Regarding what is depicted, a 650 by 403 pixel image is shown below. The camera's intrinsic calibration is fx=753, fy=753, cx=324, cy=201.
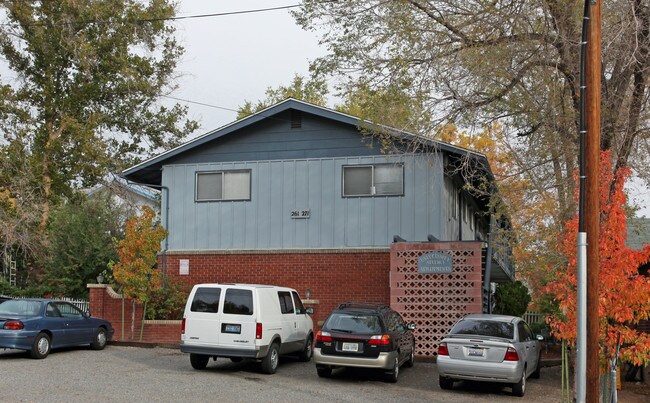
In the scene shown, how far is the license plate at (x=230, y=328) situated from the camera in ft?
52.1

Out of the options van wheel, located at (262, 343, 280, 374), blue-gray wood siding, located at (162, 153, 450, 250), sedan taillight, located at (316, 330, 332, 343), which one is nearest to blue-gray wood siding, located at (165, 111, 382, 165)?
blue-gray wood siding, located at (162, 153, 450, 250)

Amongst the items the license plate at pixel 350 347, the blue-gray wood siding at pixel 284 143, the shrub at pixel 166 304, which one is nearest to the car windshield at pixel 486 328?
the license plate at pixel 350 347

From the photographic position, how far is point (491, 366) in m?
14.3

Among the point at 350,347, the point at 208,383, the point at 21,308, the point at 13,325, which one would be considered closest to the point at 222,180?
the point at 21,308

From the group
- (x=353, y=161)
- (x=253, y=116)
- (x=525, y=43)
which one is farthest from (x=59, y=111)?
(x=525, y=43)

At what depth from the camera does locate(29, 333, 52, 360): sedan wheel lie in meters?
17.7

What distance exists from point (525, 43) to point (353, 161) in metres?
6.69

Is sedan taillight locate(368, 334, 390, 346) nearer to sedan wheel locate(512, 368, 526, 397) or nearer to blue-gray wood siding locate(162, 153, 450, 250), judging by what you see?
sedan wheel locate(512, 368, 526, 397)

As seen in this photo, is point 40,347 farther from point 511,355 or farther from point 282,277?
point 511,355

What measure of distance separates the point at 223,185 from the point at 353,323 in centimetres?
951

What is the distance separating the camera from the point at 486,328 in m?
15.1

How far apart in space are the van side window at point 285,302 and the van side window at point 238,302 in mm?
1429

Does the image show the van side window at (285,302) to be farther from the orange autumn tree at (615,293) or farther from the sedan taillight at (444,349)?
the orange autumn tree at (615,293)

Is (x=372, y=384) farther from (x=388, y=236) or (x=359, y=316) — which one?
(x=388, y=236)
